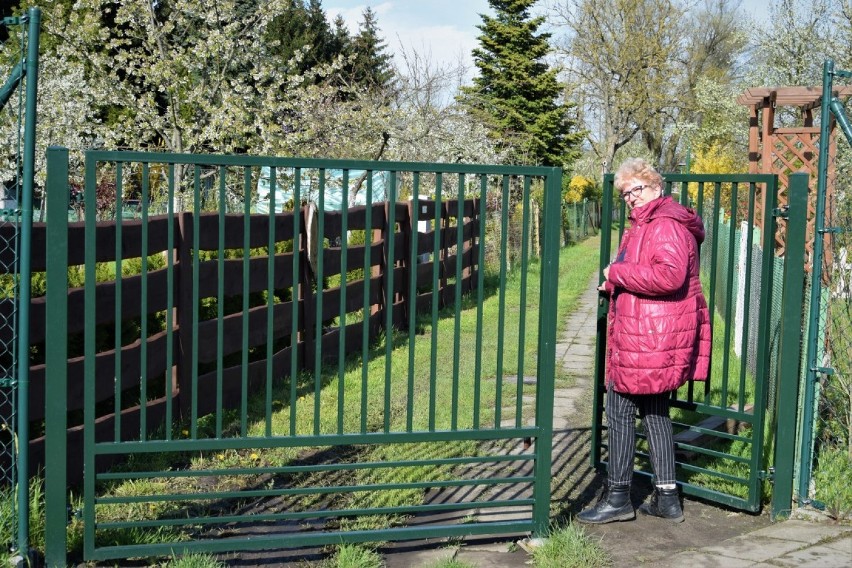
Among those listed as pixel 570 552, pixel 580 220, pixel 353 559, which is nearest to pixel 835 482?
pixel 570 552

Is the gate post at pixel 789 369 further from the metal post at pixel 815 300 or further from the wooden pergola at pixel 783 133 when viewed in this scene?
the wooden pergola at pixel 783 133

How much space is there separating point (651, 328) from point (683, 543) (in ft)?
3.35

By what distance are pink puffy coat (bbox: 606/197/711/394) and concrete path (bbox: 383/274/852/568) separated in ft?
2.36

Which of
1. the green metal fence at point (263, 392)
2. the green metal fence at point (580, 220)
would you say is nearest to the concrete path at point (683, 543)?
the green metal fence at point (263, 392)

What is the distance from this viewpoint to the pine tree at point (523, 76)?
1484 inches

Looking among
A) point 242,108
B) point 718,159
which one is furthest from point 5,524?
point 718,159

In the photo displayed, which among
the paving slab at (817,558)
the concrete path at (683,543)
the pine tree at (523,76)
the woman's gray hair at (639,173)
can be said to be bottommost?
the concrete path at (683,543)

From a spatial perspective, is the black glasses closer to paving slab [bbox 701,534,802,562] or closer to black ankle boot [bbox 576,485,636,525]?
black ankle boot [bbox 576,485,636,525]

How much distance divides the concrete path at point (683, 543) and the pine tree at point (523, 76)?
32.9 m

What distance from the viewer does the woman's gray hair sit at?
4.57m

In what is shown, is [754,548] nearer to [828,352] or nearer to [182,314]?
[828,352]

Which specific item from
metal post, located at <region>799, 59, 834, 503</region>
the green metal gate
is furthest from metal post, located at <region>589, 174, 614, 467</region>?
metal post, located at <region>799, 59, 834, 503</region>

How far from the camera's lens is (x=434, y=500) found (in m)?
5.13

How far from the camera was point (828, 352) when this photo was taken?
17.9ft
